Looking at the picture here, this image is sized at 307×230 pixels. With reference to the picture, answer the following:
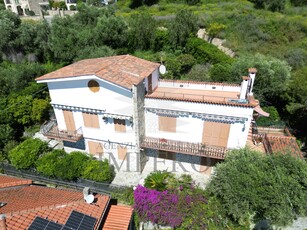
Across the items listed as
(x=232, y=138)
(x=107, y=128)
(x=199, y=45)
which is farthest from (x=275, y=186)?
(x=199, y=45)

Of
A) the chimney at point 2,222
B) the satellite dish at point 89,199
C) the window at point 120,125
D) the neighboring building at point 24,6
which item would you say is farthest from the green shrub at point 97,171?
the neighboring building at point 24,6

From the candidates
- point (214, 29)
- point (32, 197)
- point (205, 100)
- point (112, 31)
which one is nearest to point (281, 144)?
point (205, 100)

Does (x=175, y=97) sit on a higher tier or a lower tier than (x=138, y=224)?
higher

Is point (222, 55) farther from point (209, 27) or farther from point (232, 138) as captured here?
point (232, 138)

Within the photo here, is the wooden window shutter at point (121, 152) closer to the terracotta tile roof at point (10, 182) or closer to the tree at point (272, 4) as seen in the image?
the terracotta tile roof at point (10, 182)

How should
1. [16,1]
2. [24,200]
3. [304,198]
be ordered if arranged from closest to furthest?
1. [304,198]
2. [24,200]
3. [16,1]

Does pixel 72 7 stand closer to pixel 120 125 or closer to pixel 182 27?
pixel 182 27

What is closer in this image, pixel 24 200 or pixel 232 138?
pixel 24 200
